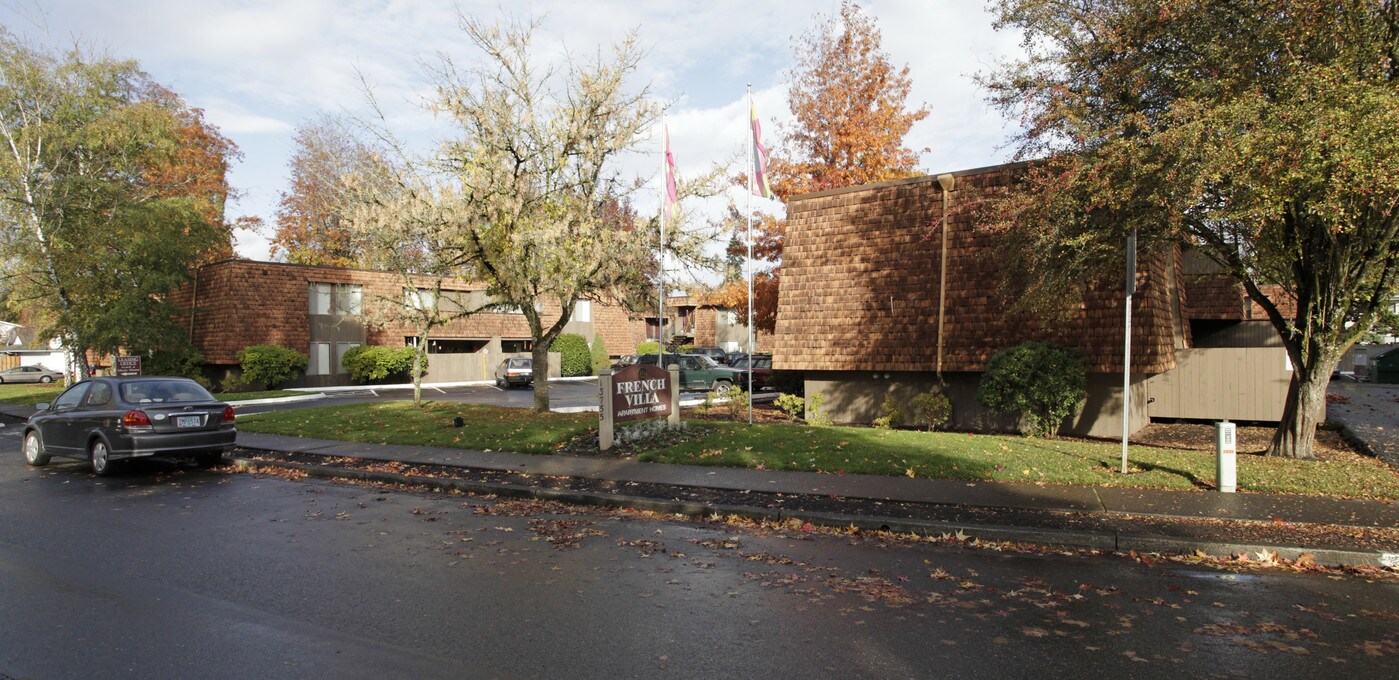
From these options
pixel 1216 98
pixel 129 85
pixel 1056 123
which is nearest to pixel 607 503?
pixel 1056 123

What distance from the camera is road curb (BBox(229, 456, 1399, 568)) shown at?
21.8ft

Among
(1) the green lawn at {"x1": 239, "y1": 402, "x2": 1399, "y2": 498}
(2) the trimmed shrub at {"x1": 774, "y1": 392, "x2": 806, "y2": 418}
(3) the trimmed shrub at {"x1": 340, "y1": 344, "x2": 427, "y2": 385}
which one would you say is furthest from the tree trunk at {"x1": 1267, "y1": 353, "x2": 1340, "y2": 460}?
(3) the trimmed shrub at {"x1": 340, "y1": 344, "x2": 427, "y2": 385}

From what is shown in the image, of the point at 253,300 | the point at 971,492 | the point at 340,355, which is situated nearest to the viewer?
the point at 971,492

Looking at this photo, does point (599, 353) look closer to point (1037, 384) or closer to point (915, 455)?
point (1037, 384)

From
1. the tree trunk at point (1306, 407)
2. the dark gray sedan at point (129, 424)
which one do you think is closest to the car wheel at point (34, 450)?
the dark gray sedan at point (129, 424)

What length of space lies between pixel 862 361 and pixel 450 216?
8904 mm

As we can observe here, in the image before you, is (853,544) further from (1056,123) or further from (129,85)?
(129,85)

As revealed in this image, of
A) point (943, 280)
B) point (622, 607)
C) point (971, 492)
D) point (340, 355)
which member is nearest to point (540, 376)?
point (943, 280)

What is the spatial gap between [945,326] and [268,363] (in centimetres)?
2997

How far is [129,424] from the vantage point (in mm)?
11492

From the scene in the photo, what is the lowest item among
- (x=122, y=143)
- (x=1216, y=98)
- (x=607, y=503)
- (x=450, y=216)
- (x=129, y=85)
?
(x=607, y=503)

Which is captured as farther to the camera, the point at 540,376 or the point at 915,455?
the point at 540,376

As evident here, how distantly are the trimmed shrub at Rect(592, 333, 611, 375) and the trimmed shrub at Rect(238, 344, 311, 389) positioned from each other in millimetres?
17765

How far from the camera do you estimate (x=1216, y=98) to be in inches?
392
